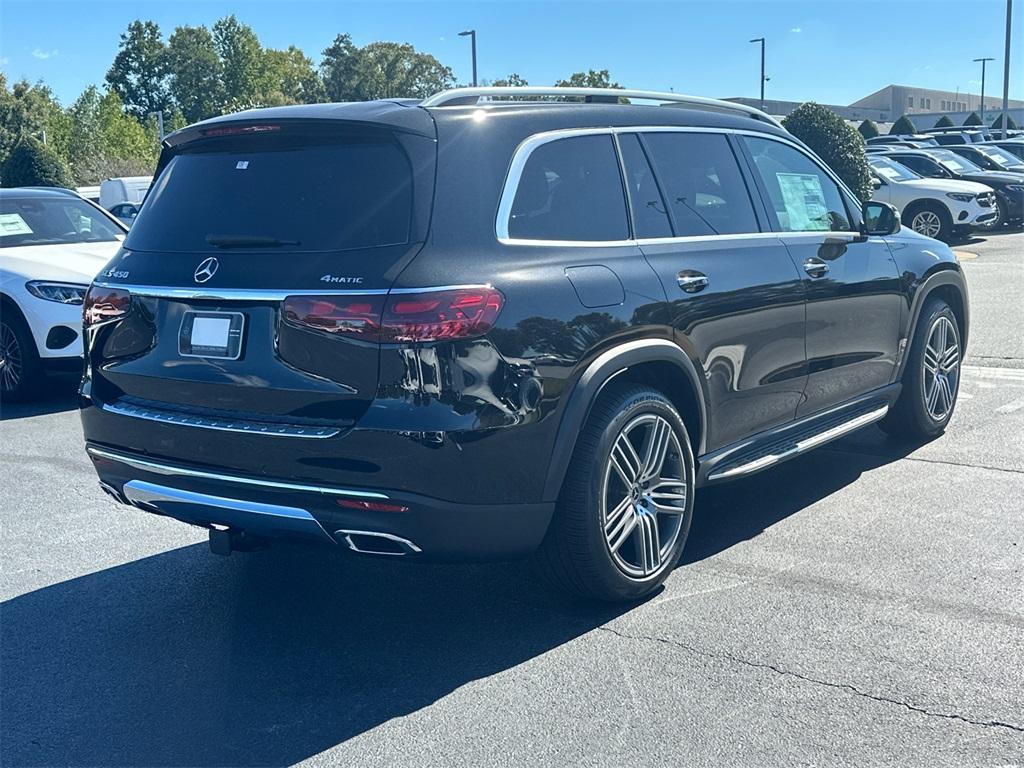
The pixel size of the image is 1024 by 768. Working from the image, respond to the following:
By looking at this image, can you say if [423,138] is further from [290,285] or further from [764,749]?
[764,749]

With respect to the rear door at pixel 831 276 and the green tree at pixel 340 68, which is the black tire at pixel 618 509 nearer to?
the rear door at pixel 831 276

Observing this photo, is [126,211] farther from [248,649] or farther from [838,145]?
[838,145]

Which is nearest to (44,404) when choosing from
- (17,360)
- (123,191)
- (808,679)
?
(17,360)

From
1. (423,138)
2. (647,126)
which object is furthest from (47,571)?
(647,126)

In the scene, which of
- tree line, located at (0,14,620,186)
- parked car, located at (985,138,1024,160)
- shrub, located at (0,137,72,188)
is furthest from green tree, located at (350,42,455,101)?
parked car, located at (985,138,1024,160)

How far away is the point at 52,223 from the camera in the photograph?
999cm

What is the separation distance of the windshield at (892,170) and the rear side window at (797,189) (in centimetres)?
1583

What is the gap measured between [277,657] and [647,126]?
102 inches

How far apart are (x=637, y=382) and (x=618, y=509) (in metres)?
0.51

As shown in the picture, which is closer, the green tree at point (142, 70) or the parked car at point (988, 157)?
the parked car at point (988, 157)

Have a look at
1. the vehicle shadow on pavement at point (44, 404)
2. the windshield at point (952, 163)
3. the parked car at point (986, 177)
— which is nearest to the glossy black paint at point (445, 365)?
the vehicle shadow on pavement at point (44, 404)

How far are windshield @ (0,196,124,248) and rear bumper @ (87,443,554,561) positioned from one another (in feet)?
21.1

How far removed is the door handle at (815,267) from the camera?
17.8 ft

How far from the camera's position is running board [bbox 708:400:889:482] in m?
4.98
